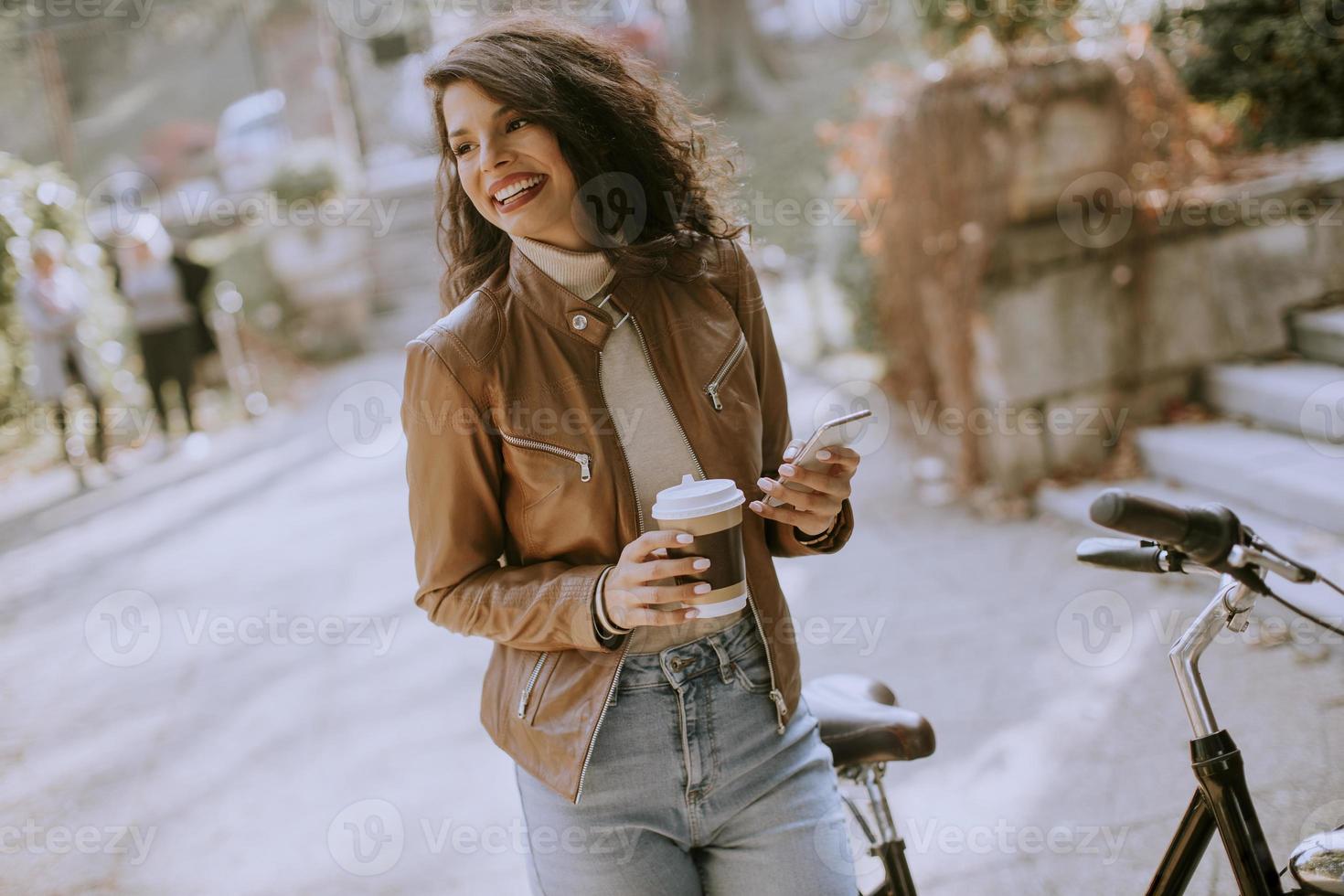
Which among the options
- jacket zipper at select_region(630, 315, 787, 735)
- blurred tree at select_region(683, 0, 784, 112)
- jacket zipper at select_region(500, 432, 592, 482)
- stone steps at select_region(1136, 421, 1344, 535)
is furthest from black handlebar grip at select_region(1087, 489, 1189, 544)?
blurred tree at select_region(683, 0, 784, 112)

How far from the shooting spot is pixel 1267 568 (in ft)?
4.25

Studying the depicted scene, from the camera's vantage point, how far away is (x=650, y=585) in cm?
146

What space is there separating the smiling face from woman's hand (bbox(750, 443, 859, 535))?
0.58 metres

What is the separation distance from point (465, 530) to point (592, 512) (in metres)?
0.20

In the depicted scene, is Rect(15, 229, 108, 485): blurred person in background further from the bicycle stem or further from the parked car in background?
the bicycle stem

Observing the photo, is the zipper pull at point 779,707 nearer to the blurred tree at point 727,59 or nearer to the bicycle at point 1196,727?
the bicycle at point 1196,727

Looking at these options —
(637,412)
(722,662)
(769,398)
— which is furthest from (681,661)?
(769,398)

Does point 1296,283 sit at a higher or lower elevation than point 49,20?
lower

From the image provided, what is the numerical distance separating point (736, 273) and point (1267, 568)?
99cm

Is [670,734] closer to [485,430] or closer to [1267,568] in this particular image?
Result: [485,430]

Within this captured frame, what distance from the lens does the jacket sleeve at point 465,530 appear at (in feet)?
5.13

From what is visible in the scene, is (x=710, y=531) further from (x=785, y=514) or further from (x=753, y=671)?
(x=753, y=671)

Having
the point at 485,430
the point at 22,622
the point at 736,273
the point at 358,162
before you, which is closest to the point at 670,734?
the point at 485,430

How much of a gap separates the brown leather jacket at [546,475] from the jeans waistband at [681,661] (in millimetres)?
38
